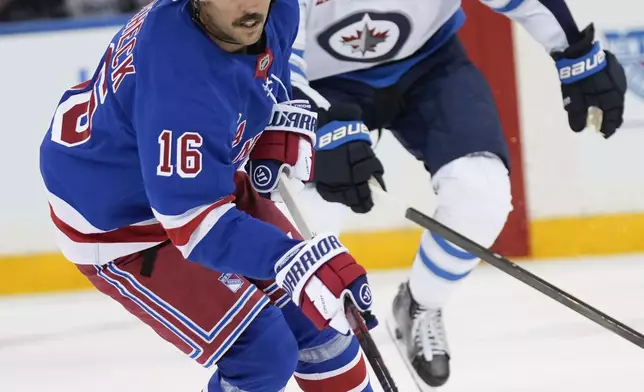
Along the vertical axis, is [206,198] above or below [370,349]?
above

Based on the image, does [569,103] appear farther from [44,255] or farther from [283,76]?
[44,255]

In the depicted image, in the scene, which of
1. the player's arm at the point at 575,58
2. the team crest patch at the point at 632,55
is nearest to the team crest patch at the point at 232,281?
the player's arm at the point at 575,58

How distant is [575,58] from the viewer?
7.68 ft

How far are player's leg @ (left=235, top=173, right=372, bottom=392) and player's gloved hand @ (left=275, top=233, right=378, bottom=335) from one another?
1.08 feet

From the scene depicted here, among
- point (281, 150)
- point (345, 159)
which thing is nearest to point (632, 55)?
point (345, 159)

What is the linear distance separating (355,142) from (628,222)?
1693mm

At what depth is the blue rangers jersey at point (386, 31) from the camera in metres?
2.30

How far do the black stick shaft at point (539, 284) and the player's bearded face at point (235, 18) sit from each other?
691 mm

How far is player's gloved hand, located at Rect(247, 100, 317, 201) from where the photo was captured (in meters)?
1.73

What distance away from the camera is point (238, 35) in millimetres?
1340

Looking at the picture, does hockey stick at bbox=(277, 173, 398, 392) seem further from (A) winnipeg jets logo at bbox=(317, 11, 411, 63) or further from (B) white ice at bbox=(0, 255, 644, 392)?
(A) winnipeg jets logo at bbox=(317, 11, 411, 63)

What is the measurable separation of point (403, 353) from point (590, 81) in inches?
30.1

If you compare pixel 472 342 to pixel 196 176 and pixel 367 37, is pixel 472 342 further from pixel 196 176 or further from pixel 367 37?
pixel 196 176

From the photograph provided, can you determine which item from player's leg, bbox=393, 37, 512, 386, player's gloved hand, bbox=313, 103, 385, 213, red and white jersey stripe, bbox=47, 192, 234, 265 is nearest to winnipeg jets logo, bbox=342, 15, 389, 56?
player's leg, bbox=393, 37, 512, 386
